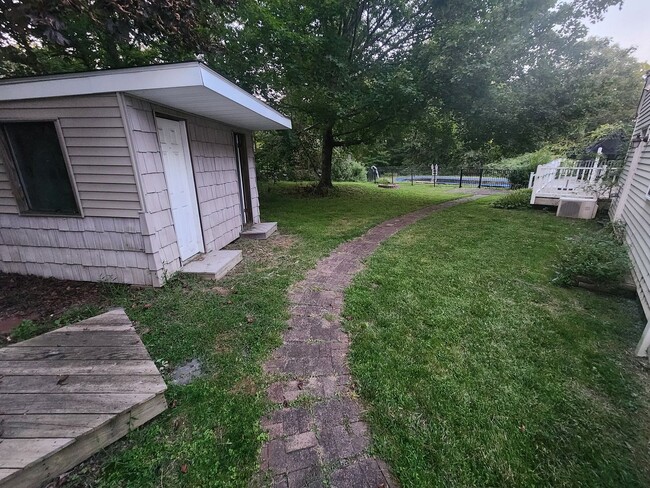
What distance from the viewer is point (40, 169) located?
11.4 feet

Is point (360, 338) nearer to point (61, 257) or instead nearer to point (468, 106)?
point (61, 257)

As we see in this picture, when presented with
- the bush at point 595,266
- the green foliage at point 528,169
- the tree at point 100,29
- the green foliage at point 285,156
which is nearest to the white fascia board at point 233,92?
the tree at point 100,29

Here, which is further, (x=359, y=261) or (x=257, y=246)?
(x=257, y=246)

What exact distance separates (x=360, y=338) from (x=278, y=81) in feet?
26.2

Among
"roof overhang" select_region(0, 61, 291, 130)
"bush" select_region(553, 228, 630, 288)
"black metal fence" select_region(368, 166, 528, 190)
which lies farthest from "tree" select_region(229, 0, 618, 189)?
"black metal fence" select_region(368, 166, 528, 190)

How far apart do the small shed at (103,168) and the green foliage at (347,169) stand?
1498 centimetres

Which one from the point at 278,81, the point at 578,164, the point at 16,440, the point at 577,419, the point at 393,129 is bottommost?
the point at 577,419

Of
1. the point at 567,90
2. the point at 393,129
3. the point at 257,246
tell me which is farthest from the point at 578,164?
the point at 257,246

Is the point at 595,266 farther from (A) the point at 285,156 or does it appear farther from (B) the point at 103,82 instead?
(A) the point at 285,156

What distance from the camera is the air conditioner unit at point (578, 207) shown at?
290 inches

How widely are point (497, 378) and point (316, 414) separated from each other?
1370mm

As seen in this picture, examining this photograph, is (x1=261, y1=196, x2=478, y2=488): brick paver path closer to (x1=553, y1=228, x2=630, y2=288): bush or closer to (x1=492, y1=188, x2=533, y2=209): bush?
(x1=553, y1=228, x2=630, y2=288): bush

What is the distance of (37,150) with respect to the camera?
11.1ft

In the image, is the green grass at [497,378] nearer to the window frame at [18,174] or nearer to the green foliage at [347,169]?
the window frame at [18,174]
